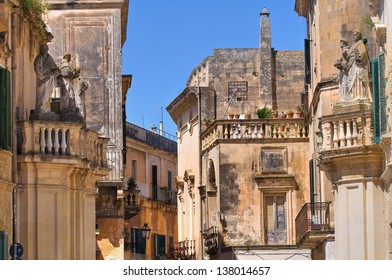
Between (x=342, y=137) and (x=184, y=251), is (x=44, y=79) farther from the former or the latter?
(x=184, y=251)

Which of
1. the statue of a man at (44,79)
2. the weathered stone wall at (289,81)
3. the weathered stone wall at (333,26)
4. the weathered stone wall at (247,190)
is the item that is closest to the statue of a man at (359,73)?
the weathered stone wall at (333,26)

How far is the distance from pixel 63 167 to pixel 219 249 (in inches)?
686

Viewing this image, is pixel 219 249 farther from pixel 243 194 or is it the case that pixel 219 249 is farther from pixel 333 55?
pixel 333 55

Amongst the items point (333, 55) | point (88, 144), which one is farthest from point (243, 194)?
point (88, 144)

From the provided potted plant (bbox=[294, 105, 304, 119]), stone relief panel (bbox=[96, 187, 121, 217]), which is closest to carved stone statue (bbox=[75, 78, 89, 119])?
stone relief panel (bbox=[96, 187, 121, 217])

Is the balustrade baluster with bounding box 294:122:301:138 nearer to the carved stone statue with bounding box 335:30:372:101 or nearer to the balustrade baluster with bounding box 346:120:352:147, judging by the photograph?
the carved stone statue with bounding box 335:30:372:101

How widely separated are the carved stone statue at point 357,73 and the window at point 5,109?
639 centimetres

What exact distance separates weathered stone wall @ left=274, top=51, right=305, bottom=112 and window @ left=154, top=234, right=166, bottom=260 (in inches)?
465

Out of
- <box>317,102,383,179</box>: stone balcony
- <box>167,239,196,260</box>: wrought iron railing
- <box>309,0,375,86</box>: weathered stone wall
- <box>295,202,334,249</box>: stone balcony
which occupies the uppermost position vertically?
<box>309,0,375,86</box>: weathered stone wall

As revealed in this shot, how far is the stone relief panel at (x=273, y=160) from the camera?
154 feet

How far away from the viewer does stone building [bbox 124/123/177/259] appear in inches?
2415

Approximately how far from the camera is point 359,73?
29.3 metres

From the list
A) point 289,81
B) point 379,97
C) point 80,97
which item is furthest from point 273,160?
point 379,97
